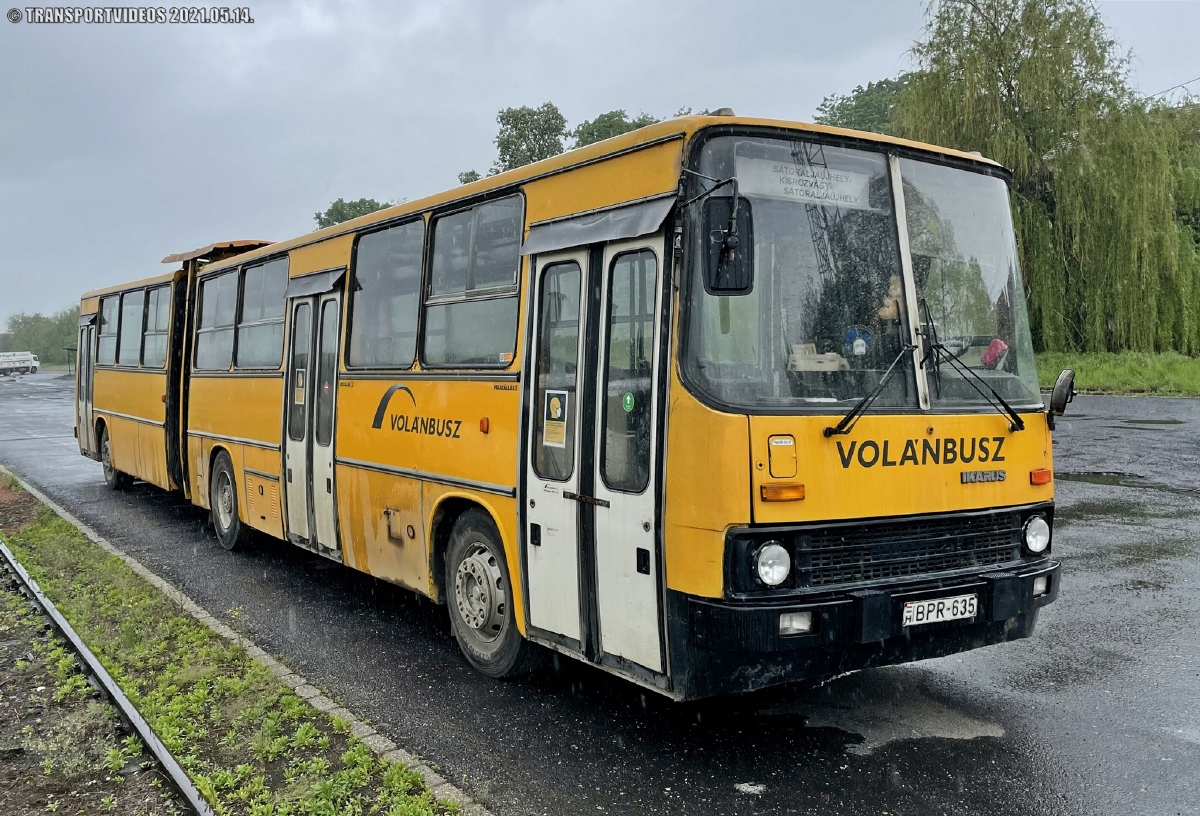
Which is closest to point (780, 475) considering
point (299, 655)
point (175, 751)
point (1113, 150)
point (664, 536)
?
point (664, 536)

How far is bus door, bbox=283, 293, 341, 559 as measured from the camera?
819 centimetres

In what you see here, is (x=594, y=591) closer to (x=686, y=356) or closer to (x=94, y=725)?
(x=686, y=356)

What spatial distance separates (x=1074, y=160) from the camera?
92.3 feet

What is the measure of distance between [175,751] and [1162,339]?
99.8 feet

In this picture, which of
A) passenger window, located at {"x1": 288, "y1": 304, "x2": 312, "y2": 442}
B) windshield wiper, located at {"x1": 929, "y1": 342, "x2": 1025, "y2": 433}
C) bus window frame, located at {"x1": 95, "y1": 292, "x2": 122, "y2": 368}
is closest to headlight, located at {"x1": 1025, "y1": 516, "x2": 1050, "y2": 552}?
windshield wiper, located at {"x1": 929, "y1": 342, "x2": 1025, "y2": 433}

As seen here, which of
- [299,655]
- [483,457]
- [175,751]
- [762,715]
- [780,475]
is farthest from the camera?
[299,655]

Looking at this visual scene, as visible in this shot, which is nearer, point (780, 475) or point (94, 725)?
point (780, 475)

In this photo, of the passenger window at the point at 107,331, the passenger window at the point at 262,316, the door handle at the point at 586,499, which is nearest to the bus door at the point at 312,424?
the passenger window at the point at 262,316

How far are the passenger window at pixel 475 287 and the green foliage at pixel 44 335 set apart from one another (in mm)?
123838

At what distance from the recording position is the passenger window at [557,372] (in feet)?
17.6

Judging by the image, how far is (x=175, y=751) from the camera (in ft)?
16.6

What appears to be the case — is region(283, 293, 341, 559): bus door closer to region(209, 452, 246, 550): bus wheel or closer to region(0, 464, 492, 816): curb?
region(0, 464, 492, 816): curb

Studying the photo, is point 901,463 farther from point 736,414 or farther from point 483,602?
point 483,602

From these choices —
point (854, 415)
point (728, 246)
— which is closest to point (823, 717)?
point (854, 415)
